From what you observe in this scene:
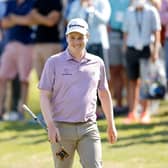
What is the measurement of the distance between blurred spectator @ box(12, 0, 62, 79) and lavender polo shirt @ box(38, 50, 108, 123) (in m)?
5.39

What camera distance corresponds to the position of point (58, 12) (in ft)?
37.5

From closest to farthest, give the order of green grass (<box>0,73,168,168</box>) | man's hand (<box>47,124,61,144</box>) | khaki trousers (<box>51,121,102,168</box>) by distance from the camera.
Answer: man's hand (<box>47,124,61,144</box>) → khaki trousers (<box>51,121,102,168</box>) → green grass (<box>0,73,168,168</box>)

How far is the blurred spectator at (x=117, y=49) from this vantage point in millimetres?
11445

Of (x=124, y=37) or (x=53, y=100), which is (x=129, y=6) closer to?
(x=124, y=37)

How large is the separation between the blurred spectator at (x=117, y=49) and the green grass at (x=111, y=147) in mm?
944

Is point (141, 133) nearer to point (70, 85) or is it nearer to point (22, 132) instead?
point (22, 132)

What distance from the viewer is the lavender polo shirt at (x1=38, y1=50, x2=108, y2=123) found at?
5.95 m

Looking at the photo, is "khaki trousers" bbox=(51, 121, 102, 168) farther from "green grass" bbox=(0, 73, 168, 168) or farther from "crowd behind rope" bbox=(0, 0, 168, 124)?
"crowd behind rope" bbox=(0, 0, 168, 124)

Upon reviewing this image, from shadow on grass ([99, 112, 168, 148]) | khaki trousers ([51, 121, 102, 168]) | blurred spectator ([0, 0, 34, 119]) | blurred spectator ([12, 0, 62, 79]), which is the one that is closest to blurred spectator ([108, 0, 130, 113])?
blurred spectator ([12, 0, 62, 79])

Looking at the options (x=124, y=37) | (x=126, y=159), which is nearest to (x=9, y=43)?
(x=124, y=37)

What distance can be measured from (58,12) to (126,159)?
11.8 feet

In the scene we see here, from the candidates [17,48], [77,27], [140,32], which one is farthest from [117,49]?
[77,27]

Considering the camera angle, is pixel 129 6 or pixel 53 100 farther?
pixel 129 6

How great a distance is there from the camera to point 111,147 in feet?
30.4
